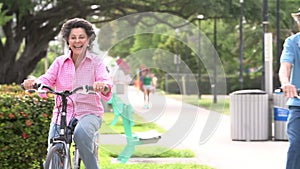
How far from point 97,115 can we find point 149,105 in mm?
19000

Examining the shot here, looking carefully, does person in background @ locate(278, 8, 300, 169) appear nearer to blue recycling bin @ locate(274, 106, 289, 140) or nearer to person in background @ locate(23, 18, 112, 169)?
person in background @ locate(23, 18, 112, 169)

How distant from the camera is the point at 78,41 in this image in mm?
5973

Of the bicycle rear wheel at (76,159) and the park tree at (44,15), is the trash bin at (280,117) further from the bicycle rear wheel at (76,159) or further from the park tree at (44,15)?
the park tree at (44,15)

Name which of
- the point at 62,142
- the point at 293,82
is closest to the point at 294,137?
the point at 293,82

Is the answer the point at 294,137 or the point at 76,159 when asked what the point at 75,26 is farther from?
the point at 294,137

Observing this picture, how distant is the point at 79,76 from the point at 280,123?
9239 mm

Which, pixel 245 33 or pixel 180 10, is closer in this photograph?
→ pixel 180 10

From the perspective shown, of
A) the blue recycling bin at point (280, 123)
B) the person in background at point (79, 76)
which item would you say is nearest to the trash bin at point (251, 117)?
the blue recycling bin at point (280, 123)

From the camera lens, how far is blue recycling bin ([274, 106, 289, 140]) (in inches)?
569

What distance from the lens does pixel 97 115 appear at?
19.2ft

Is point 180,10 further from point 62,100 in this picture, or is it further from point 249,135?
point 62,100

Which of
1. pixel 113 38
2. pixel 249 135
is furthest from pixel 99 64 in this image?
pixel 249 135

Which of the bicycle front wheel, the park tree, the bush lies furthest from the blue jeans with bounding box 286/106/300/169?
the park tree

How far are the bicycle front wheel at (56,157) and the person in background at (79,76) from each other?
0.80 ft
